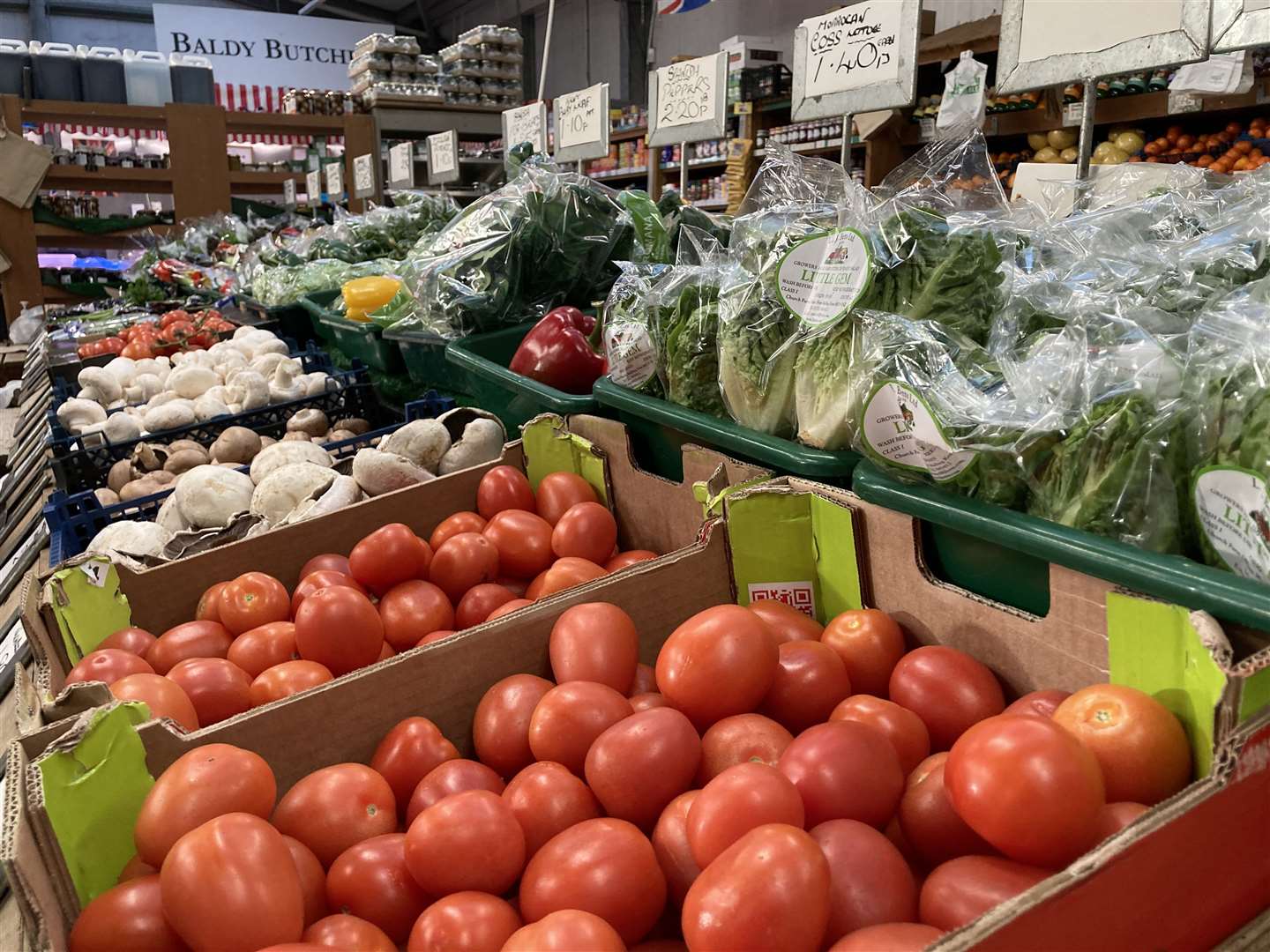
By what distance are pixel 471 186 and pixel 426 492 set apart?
658 cm

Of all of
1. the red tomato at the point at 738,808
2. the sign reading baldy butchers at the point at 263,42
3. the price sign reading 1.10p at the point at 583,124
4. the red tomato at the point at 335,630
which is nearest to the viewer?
the red tomato at the point at 738,808

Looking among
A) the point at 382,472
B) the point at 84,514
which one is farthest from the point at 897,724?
the point at 84,514

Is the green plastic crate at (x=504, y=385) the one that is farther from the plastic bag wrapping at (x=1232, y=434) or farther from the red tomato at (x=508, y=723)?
the plastic bag wrapping at (x=1232, y=434)

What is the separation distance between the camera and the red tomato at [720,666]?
1020mm

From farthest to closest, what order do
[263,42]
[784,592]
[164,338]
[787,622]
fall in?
[263,42] < [164,338] < [784,592] < [787,622]

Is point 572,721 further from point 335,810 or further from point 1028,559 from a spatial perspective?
point 1028,559

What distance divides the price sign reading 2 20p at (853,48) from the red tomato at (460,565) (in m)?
1.28

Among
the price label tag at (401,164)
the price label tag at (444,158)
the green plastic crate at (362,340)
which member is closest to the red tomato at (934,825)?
the green plastic crate at (362,340)

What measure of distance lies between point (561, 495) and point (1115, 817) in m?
1.12

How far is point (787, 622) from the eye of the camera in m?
1.22

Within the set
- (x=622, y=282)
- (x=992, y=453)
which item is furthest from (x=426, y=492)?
(x=992, y=453)

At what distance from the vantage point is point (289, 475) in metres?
2.00

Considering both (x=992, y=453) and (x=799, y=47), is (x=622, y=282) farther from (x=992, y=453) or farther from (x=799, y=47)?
(x=992, y=453)

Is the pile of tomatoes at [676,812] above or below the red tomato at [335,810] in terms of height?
above
